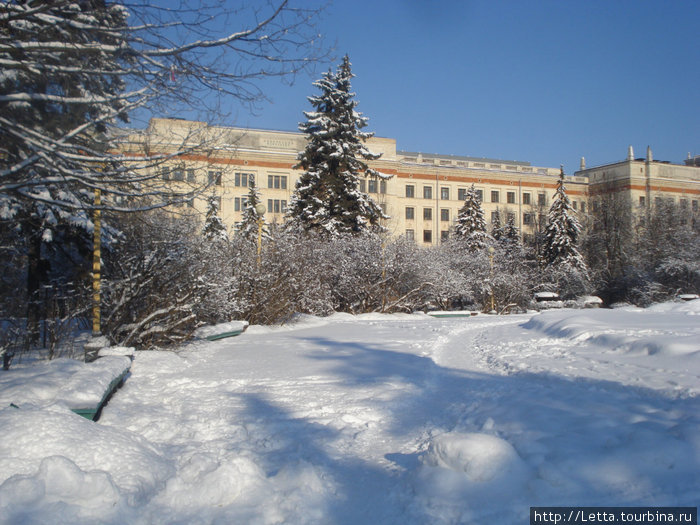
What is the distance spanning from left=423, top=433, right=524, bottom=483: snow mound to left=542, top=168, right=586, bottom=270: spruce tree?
148 ft

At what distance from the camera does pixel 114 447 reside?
4.43 m

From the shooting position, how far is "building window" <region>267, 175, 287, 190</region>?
58.5 m

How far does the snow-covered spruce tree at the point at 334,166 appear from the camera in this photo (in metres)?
28.6

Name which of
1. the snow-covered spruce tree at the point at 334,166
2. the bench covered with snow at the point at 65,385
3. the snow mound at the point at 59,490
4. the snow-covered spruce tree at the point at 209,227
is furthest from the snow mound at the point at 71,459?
the snow-covered spruce tree at the point at 334,166

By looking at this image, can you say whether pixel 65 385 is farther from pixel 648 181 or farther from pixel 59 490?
pixel 648 181

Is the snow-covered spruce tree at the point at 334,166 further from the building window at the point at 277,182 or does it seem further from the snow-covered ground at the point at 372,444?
the building window at the point at 277,182

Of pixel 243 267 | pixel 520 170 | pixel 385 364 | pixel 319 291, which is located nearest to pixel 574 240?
pixel 520 170

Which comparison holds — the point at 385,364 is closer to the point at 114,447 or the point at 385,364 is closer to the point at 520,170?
the point at 114,447

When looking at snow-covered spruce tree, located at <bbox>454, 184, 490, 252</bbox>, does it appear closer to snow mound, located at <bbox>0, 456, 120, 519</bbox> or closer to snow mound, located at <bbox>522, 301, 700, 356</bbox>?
snow mound, located at <bbox>522, 301, 700, 356</bbox>

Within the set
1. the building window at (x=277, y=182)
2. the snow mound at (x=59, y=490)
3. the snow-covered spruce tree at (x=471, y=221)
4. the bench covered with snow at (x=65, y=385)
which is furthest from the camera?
the building window at (x=277, y=182)

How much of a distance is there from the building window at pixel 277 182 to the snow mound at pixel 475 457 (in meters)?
55.8

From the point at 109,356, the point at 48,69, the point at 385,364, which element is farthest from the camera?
the point at 385,364

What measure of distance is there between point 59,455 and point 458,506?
2.97 meters

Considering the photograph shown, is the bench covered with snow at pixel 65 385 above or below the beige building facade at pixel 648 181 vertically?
below
